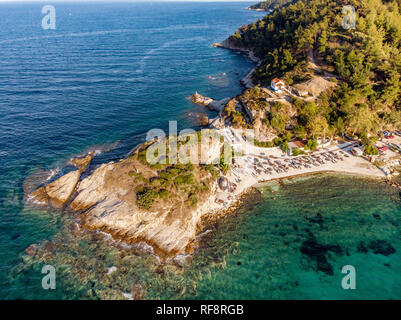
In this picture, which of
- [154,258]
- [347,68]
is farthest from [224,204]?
[347,68]

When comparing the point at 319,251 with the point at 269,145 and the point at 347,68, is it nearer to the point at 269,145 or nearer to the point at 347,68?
the point at 269,145

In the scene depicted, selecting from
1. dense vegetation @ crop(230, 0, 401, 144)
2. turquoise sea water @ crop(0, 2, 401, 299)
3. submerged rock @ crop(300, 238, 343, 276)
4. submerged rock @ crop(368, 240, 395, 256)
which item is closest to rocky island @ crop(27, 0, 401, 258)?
dense vegetation @ crop(230, 0, 401, 144)

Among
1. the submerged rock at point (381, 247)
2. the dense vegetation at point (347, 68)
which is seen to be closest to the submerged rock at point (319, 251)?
the submerged rock at point (381, 247)

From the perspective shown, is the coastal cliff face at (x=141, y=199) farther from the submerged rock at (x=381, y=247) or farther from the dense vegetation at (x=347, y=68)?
the dense vegetation at (x=347, y=68)

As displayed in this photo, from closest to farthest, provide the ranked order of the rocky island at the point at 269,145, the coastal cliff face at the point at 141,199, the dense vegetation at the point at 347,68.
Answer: the coastal cliff face at the point at 141,199, the rocky island at the point at 269,145, the dense vegetation at the point at 347,68

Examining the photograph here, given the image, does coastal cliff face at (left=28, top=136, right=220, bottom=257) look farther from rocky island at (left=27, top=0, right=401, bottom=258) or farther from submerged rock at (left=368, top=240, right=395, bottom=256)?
submerged rock at (left=368, top=240, right=395, bottom=256)

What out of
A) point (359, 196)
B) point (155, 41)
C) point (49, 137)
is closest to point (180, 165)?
point (359, 196)
